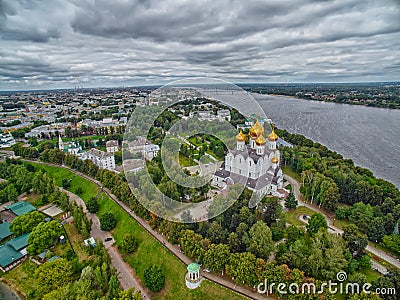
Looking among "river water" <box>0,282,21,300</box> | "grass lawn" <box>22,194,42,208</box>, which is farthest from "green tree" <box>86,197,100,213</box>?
"river water" <box>0,282,21,300</box>

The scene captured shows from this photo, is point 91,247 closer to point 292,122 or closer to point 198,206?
point 198,206

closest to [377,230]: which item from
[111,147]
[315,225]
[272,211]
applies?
[315,225]

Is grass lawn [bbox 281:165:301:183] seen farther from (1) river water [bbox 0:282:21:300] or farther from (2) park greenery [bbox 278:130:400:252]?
(1) river water [bbox 0:282:21:300]

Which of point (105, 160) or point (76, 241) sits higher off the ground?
point (105, 160)

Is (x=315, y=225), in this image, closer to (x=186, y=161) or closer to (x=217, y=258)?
(x=217, y=258)

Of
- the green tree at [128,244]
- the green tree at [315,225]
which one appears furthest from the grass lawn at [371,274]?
the green tree at [128,244]

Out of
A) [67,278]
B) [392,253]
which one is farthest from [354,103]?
[67,278]
